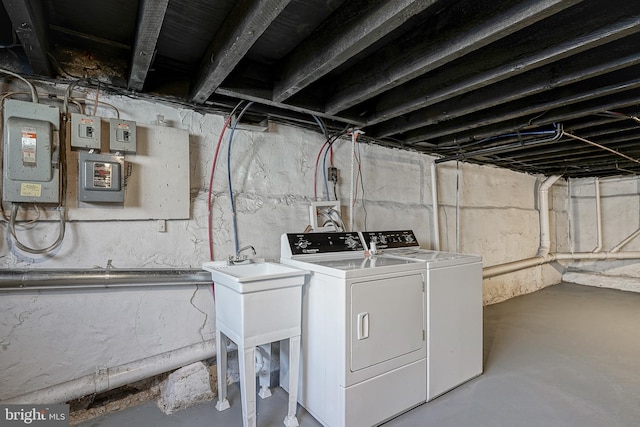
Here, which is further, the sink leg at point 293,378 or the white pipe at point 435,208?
the white pipe at point 435,208

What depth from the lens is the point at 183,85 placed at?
199cm

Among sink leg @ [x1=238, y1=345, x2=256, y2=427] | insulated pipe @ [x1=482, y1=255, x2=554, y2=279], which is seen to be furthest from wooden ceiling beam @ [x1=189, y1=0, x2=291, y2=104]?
insulated pipe @ [x1=482, y1=255, x2=554, y2=279]

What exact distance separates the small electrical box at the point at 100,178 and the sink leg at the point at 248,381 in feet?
3.60

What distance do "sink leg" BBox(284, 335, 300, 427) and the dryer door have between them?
0.32 meters

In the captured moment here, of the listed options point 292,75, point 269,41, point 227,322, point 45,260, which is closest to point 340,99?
point 292,75

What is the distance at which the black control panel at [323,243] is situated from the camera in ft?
6.82

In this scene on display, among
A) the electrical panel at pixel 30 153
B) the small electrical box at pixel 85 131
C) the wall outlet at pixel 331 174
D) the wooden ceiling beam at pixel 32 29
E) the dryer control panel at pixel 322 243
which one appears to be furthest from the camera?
the wall outlet at pixel 331 174

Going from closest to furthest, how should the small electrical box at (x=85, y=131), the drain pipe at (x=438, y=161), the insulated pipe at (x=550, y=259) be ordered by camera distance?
the small electrical box at (x=85, y=131) → the drain pipe at (x=438, y=161) → the insulated pipe at (x=550, y=259)

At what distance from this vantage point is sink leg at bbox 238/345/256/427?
156cm

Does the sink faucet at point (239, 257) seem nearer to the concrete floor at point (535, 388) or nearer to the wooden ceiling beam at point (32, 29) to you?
the concrete floor at point (535, 388)

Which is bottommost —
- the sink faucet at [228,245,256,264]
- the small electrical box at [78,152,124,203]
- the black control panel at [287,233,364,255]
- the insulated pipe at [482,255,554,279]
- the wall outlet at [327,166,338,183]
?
the insulated pipe at [482,255,554,279]

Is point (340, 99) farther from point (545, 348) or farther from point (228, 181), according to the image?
point (545, 348)

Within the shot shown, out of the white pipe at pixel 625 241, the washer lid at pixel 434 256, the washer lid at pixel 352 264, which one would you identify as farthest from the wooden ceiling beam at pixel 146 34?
the white pipe at pixel 625 241

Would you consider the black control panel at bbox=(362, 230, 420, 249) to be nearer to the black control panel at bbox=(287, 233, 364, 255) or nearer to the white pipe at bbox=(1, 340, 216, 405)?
the black control panel at bbox=(287, 233, 364, 255)
